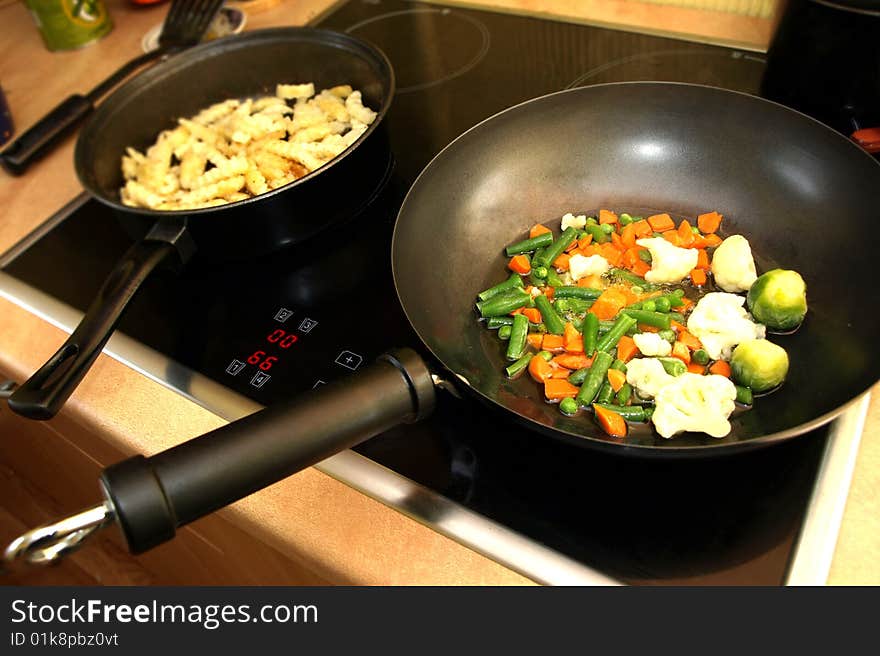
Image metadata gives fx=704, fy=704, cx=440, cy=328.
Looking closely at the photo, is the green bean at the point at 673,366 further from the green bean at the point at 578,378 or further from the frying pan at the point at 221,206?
the frying pan at the point at 221,206

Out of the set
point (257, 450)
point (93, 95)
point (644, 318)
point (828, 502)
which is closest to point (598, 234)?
point (644, 318)

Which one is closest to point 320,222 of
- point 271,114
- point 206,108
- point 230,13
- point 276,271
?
point 276,271

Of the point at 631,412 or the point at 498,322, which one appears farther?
the point at 498,322

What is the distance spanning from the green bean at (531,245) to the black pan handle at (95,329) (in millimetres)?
373

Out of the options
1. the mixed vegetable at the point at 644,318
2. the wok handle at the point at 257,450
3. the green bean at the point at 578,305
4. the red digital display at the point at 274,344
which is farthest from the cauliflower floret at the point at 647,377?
the red digital display at the point at 274,344

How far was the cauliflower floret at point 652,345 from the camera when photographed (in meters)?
0.70

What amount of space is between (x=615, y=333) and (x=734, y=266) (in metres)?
0.14

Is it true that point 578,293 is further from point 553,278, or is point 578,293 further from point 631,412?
point 631,412

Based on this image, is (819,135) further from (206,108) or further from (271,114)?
(206,108)

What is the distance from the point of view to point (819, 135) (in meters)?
0.78

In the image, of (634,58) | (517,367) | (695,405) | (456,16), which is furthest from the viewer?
(456,16)

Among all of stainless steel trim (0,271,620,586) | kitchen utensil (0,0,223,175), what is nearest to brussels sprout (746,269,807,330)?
stainless steel trim (0,271,620,586)

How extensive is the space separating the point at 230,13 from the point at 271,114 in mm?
414

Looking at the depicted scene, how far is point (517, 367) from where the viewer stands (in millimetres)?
709
